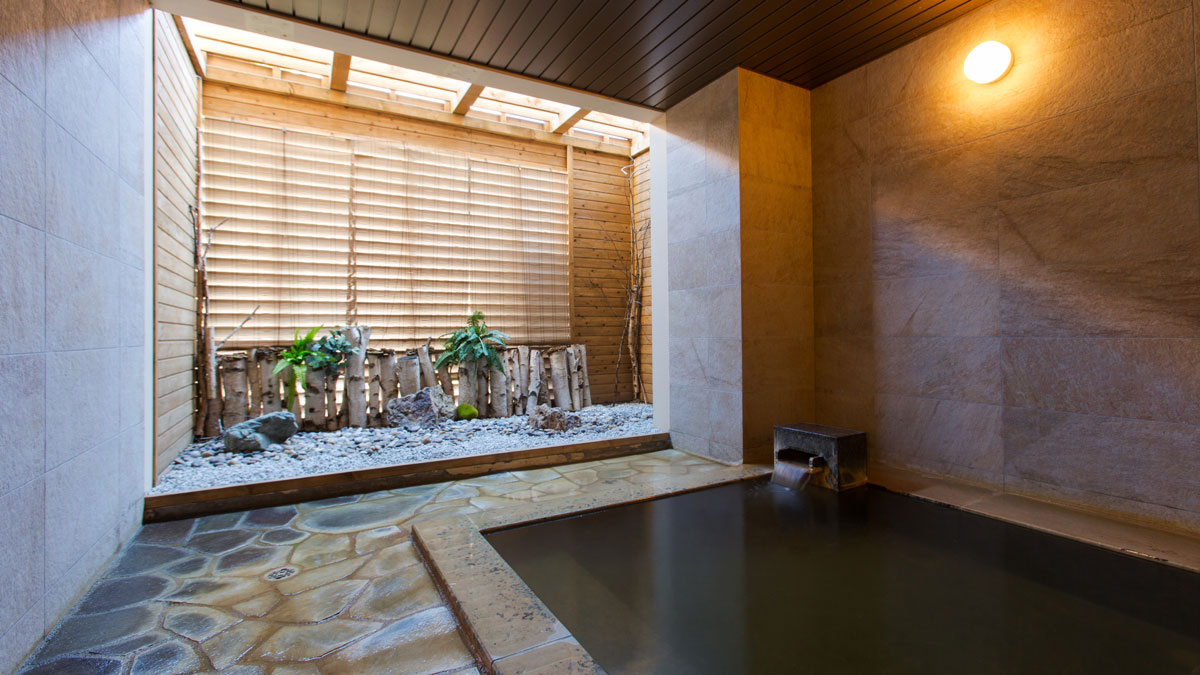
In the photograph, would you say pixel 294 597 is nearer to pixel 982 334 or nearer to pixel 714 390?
pixel 714 390

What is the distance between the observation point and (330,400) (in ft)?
15.2

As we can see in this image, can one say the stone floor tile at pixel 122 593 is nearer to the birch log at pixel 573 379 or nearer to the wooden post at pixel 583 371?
the birch log at pixel 573 379

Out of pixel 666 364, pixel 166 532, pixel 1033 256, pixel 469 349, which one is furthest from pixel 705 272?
pixel 166 532

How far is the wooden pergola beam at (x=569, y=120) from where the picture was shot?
A: 17.8ft

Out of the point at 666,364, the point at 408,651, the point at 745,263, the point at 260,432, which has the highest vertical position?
the point at 745,263

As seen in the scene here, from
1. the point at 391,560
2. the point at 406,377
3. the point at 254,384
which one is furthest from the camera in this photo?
the point at 406,377

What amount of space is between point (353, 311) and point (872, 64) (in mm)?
4759

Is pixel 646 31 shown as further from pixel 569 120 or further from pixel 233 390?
pixel 233 390

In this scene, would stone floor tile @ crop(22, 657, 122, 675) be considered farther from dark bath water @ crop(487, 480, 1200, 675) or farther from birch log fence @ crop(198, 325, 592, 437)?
birch log fence @ crop(198, 325, 592, 437)

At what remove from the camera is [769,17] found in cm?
283

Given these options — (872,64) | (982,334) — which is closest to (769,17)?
(872,64)

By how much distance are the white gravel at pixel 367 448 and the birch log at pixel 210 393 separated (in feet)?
0.60

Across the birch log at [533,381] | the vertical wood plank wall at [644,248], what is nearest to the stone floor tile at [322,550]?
the birch log at [533,381]

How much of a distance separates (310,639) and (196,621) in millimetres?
435
